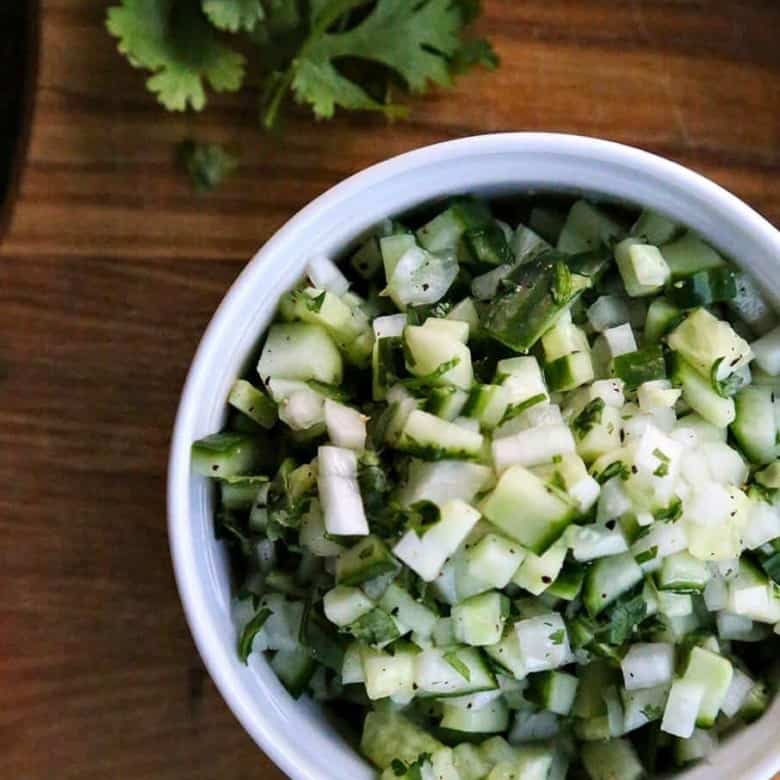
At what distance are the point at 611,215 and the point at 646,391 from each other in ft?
0.65

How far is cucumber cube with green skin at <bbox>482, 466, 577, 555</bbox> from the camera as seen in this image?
3.40 feet

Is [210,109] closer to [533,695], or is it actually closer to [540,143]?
[540,143]

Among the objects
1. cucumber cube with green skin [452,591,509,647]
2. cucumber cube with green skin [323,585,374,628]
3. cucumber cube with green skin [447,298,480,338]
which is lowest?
cucumber cube with green skin [323,585,374,628]

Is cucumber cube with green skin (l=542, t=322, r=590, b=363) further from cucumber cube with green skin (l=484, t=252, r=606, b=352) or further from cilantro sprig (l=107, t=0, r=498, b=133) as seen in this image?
cilantro sprig (l=107, t=0, r=498, b=133)

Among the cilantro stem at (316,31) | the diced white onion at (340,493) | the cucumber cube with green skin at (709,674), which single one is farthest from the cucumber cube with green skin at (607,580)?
the cilantro stem at (316,31)

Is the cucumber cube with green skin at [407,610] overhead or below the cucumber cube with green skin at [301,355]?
below

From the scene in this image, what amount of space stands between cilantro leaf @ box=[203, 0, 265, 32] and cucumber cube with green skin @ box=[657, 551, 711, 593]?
0.66 metres

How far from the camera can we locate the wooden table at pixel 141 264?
1.35 m

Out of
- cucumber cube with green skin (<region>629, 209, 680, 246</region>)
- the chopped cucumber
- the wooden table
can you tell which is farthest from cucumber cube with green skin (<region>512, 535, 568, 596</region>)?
the wooden table

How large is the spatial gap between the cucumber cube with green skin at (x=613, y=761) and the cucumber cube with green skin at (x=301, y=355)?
17.1 inches

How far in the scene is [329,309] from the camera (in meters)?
1.15

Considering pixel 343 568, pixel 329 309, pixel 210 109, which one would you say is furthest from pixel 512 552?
pixel 210 109

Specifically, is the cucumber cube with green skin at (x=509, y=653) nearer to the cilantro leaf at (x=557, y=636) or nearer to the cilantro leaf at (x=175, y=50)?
the cilantro leaf at (x=557, y=636)

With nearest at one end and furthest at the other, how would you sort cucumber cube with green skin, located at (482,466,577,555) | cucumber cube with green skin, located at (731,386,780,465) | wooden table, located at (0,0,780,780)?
cucumber cube with green skin, located at (482,466,577,555), cucumber cube with green skin, located at (731,386,780,465), wooden table, located at (0,0,780,780)
